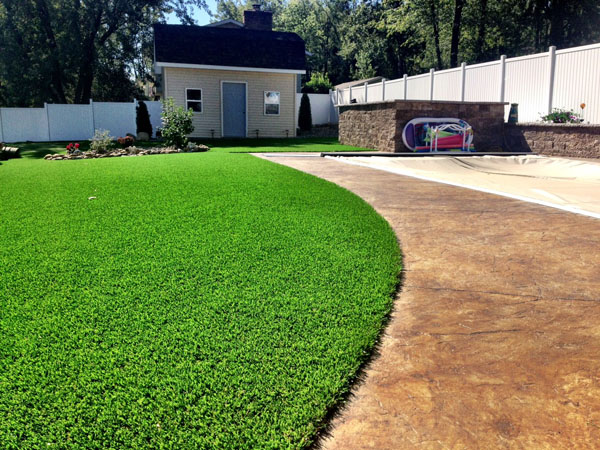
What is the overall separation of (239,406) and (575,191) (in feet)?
19.4

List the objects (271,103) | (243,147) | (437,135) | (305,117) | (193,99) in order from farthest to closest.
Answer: (305,117), (271,103), (193,99), (243,147), (437,135)

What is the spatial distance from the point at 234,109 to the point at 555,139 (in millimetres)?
13434

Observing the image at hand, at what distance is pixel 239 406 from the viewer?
5.57ft

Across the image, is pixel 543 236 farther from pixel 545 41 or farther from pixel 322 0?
pixel 322 0

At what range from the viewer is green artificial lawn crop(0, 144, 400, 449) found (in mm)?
1631

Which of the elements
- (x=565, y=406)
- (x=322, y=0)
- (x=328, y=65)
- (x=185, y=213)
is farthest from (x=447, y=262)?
(x=322, y=0)

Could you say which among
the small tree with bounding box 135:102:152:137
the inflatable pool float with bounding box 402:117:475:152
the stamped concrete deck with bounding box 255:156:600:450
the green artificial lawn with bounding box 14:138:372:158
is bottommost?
the stamped concrete deck with bounding box 255:156:600:450

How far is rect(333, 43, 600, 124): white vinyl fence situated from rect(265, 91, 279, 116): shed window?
718 cm

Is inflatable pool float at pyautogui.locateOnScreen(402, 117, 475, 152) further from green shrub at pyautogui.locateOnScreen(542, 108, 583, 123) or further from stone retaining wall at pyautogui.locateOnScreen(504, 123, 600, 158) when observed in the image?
green shrub at pyautogui.locateOnScreen(542, 108, 583, 123)

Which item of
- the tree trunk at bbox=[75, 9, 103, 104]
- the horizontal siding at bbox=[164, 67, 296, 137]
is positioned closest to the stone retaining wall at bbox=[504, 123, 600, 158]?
the horizontal siding at bbox=[164, 67, 296, 137]

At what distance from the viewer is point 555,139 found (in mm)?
10336

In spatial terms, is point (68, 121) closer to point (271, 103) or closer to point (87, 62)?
point (87, 62)

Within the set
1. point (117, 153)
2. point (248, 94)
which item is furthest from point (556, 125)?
point (248, 94)

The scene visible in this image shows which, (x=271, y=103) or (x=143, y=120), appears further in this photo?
(x=271, y=103)
